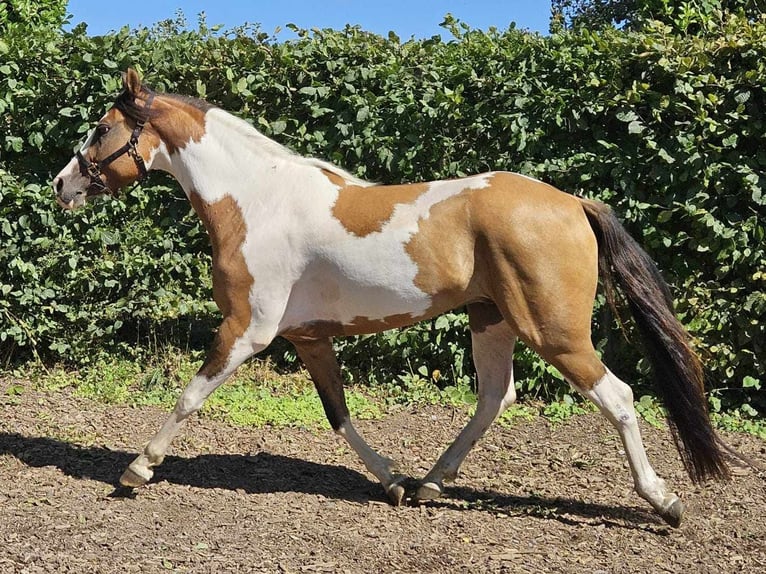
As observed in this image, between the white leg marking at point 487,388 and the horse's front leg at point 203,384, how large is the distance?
1117mm

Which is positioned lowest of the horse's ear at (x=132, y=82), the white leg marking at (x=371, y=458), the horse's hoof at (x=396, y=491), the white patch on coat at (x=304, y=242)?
the horse's hoof at (x=396, y=491)

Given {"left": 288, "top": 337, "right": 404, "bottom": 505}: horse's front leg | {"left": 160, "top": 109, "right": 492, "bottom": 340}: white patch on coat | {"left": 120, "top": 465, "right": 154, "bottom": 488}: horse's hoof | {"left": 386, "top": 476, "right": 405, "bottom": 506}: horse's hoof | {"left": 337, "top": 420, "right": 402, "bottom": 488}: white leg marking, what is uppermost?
{"left": 160, "top": 109, "right": 492, "bottom": 340}: white patch on coat

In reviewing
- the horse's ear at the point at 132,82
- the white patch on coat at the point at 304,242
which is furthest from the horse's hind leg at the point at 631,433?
the horse's ear at the point at 132,82

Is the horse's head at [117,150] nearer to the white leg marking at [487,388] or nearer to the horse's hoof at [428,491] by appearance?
the white leg marking at [487,388]

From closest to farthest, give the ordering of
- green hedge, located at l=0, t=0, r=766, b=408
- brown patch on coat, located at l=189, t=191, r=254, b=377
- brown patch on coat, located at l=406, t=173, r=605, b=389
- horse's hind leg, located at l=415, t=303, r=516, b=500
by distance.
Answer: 1. brown patch on coat, located at l=406, t=173, r=605, b=389
2. brown patch on coat, located at l=189, t=191, r=254, b=377
3. horse's hind leg, located at l=415, t=303, r=516, b=500
4. green hedge, located at l=0, t=0, r=766, b=408

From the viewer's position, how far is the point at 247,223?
4219 mm

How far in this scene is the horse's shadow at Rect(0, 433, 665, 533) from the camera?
13.8ft

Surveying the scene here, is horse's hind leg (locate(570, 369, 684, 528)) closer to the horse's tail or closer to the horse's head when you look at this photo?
the horse's tail

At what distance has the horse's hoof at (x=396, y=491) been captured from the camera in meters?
4.33

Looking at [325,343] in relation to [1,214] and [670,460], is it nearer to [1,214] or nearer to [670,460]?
[670,460]

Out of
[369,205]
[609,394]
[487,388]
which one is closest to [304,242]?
[369,205]

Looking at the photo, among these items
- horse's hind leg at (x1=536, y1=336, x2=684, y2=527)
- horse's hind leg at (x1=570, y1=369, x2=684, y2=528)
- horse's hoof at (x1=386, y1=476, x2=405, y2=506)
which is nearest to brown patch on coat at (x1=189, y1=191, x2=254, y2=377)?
horse's hoof at (x1=386, y1=476, x2=405, y2=506)

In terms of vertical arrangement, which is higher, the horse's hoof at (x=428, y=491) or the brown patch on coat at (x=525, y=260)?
the brown patch on coat at (x=525, y=260)

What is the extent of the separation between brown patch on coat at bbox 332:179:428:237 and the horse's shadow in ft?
4.65
